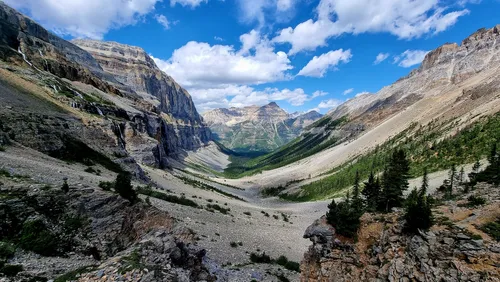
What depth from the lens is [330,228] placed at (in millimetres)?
21141

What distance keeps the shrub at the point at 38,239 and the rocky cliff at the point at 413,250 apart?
685 inches

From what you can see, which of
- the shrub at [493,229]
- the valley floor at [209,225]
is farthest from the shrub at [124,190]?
the shrub at [493,229]

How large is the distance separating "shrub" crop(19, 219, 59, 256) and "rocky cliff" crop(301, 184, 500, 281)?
1740 cm

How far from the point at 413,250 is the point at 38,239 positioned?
20.4m

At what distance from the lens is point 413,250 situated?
14.8 meters

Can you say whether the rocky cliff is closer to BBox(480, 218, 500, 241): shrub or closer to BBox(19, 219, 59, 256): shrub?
BBox(480, 218, 500, 241): shrub

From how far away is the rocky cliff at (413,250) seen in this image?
12359 millimetres

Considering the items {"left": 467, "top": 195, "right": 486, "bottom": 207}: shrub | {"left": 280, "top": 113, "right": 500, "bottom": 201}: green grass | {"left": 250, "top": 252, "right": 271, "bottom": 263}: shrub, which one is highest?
{"left": 280, "top": 113, "right": 500, "bottom": 201}: green grass

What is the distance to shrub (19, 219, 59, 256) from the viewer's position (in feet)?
45.3

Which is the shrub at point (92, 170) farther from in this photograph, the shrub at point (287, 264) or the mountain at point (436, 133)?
the mountain at point (436, 133)

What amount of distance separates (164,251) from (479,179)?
92.4 ft

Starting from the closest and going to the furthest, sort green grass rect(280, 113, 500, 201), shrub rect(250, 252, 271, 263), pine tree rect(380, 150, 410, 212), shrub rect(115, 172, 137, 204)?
shrub rect(115, 172, 137, 204)
pine tree rect(380, 150, 410, 212)
shrub rect(250, 252, 271, 263)
green grass rect(280, 113, 500, 201)

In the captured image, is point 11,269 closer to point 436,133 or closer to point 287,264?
point 287,264

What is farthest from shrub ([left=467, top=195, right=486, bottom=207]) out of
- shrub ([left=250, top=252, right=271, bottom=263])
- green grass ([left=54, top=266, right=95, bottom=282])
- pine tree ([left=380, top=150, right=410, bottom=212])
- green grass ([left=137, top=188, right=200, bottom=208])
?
green grass ([left=137, top=188, right=200, bottom=208])
